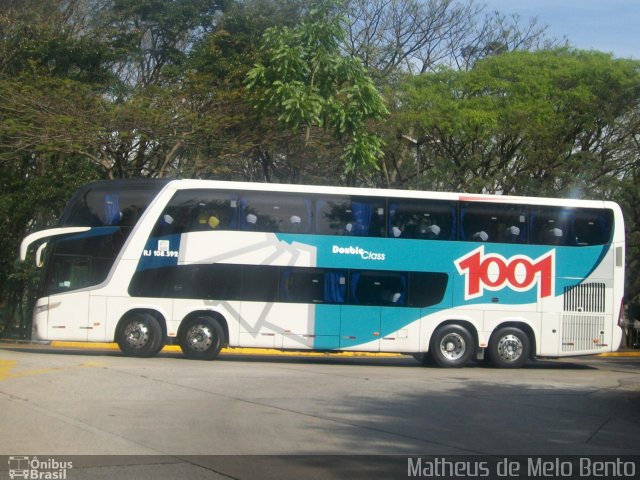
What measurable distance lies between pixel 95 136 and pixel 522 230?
11.9 metres

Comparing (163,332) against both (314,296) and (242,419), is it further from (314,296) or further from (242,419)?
(242,419)

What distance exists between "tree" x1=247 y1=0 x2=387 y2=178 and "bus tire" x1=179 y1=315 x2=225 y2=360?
18.4ft

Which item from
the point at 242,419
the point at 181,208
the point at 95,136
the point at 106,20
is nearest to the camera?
the point at 242,419

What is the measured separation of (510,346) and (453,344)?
1.30 m

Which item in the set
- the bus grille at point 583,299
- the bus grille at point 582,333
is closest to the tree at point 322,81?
the bus grille at point 583,299

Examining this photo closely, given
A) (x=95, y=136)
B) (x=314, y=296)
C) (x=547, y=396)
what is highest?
(x=95, y=136)

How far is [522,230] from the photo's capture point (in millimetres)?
18359

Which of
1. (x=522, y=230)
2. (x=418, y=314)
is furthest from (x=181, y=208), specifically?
(x=522, y=230)

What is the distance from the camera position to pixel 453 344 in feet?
60.0

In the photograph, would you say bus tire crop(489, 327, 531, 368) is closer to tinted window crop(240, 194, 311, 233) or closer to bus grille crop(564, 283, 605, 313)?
bus grille crop(564, 283, 605, 313)

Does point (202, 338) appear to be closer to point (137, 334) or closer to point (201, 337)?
point (201, 337)

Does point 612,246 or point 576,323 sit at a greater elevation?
point 612,246

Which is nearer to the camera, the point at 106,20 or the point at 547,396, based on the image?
the point at 547,396

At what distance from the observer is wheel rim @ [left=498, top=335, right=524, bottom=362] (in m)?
18.4
